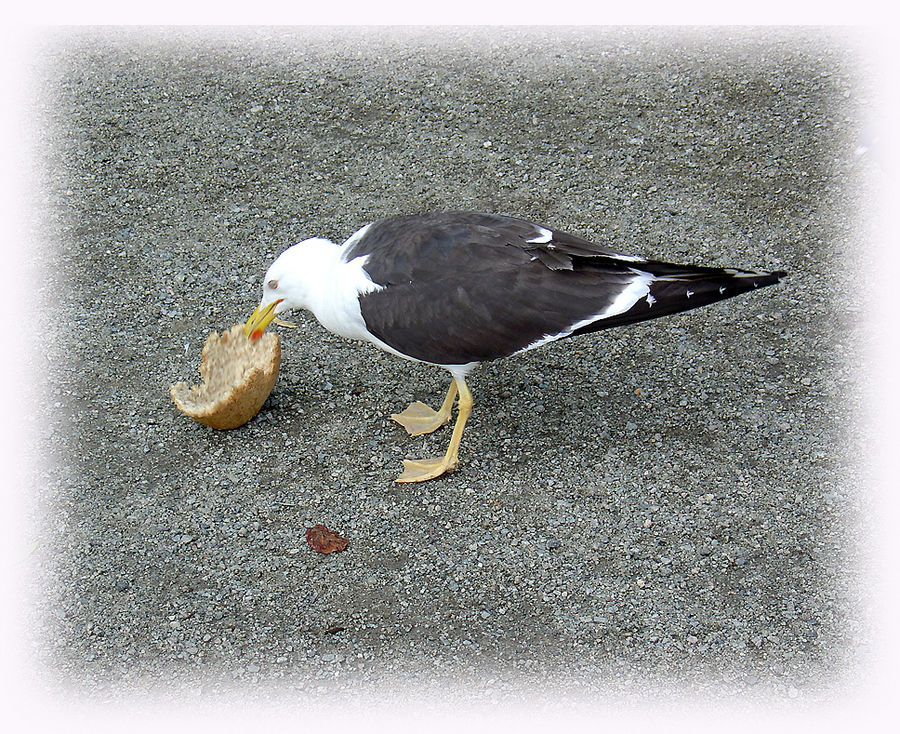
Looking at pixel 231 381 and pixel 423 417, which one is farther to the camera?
pixel 423 417

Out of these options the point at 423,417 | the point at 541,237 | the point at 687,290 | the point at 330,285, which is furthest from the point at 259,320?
the point at 687,290

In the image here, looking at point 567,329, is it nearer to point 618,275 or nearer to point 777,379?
point 618,275

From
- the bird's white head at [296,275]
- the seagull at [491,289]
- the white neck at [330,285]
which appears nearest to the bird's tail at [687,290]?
the seagull at [491,289]

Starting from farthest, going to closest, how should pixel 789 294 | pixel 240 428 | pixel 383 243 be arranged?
1. pixel 789 294
2. pixel 240 428
3. pixel 383 243

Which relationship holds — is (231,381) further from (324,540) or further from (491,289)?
(491,289)

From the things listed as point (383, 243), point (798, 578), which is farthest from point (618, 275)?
point (798, 578)

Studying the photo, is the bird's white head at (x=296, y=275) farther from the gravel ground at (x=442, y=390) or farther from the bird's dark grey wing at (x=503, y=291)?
the gravel ground at (x=442, y=390)
